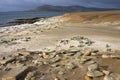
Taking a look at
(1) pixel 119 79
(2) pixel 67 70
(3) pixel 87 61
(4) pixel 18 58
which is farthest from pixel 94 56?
(4) pixel 18 58

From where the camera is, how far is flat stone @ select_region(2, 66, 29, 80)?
890 centimetres

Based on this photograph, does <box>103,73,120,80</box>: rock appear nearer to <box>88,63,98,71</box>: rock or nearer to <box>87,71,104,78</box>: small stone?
<box>87,71,104,78</box>: small stone

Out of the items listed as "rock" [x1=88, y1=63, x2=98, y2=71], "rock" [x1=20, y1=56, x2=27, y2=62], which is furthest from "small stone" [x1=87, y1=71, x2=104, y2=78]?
"rock" [x1=20, y1=56, x2=27, y2=62]

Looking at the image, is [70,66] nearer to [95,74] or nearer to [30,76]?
[95,74]

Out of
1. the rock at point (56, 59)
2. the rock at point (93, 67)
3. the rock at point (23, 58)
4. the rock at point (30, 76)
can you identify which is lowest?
the rock at point (30, 76)

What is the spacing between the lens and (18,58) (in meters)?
11.4

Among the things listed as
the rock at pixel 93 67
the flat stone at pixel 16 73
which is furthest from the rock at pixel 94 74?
the flat stone at pixel 16 73

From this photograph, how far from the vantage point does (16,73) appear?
9.15 meters

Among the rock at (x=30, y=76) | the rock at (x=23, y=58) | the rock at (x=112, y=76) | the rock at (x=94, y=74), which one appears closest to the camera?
the rock at (x=112, y=76)

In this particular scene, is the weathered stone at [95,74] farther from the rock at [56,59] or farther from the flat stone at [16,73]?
the flat stone at [16,73]

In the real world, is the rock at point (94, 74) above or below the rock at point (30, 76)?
above

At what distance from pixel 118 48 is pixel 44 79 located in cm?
547

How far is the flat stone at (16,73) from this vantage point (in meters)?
8.90

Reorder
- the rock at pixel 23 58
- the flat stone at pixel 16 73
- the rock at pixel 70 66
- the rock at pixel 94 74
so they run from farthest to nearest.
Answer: the rock at pixel 23 58 < the rock at pixel 70 66 < the flat stone at pixel 16 73 < the rock at pixel 94 74
